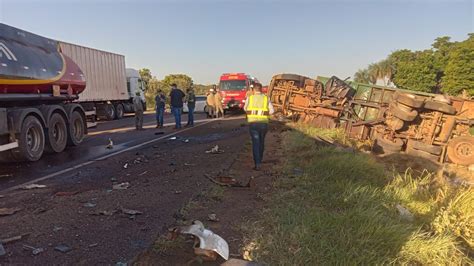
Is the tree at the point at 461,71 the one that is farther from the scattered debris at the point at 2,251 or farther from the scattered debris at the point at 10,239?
the scattered debris at the point at 2,251

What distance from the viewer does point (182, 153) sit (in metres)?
9.50

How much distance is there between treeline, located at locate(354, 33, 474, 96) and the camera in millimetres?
53344

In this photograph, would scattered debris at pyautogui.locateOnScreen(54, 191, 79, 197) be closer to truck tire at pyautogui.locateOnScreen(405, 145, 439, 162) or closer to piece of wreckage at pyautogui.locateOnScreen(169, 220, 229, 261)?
piece of wreckage at pyautogui.locateOnScreen(169, 220, 229, 261)

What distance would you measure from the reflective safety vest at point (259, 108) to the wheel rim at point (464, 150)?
6763 millimetres

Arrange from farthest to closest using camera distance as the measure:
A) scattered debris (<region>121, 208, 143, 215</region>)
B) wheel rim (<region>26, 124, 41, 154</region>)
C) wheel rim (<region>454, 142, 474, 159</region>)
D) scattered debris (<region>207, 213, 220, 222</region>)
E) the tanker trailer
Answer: wheel rim (<region>454, 142, 474, 159</region>) → wheel rim (<region>26, 124, 41, 154</region>) → the tanker trailer → scattered debris (<region>121, 208, 143, 215</region>) → scattered debris (<region>207, 213, 220, 222</region>)

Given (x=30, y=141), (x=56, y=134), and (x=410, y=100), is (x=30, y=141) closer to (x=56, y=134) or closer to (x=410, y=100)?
(x=56, y=134)

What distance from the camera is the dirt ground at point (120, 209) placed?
12.0ft

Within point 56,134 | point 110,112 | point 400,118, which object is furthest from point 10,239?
point 110,112

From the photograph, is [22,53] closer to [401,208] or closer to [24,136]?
[24,136]

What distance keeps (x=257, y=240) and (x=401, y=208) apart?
246cm

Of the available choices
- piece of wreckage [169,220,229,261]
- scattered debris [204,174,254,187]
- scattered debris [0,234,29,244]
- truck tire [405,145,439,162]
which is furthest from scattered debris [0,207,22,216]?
truck tire [405,145,439,162]

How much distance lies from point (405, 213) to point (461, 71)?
186 feet

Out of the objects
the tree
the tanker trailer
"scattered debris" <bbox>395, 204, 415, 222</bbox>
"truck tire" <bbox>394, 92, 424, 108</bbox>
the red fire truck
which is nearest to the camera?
"scattered debris" <bbox>395, 204, 415, 222</bbox>

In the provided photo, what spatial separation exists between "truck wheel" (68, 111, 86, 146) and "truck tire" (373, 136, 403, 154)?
897 centimetres
